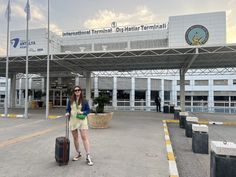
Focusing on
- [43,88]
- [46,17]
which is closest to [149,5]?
[46,17]

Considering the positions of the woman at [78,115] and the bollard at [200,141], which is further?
the bollard at [200,141]

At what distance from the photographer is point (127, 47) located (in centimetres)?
2897

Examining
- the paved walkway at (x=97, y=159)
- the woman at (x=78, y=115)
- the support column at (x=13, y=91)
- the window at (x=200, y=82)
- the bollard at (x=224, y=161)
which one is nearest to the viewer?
the bollard at (x=224, y=161)

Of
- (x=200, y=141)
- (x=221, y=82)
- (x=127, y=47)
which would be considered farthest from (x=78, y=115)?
(x=221, y=82)

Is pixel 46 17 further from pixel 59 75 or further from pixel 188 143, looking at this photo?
pixel 59 75

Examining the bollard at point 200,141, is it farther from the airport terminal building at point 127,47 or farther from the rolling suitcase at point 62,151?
the airport terminal building at point 127,47

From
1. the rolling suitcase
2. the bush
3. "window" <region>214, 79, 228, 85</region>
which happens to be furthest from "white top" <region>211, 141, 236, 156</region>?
"window" <region>214, 79, 228, 85</region>

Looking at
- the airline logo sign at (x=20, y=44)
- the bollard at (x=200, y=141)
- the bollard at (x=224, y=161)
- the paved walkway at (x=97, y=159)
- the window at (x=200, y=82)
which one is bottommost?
the paved walkway at (x=97, y=159)

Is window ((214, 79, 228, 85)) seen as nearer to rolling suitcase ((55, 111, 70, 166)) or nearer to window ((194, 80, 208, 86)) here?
window ((194, 80, 208, 86))

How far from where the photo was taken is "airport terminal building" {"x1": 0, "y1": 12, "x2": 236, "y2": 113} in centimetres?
2298

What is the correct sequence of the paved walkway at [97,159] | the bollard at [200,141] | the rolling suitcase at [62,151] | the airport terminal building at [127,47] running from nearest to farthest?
the paved walkway at [97,159]
the rolling suitcase at [62,151]
the bollard at [200,141]
the airport terminal building at [127,47]

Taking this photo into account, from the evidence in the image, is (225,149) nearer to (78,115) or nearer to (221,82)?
(78,115)

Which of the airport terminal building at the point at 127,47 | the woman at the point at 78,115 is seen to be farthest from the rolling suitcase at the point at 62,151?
the airport terminal building at the point at 127,47

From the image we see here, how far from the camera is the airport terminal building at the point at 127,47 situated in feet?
75.4
